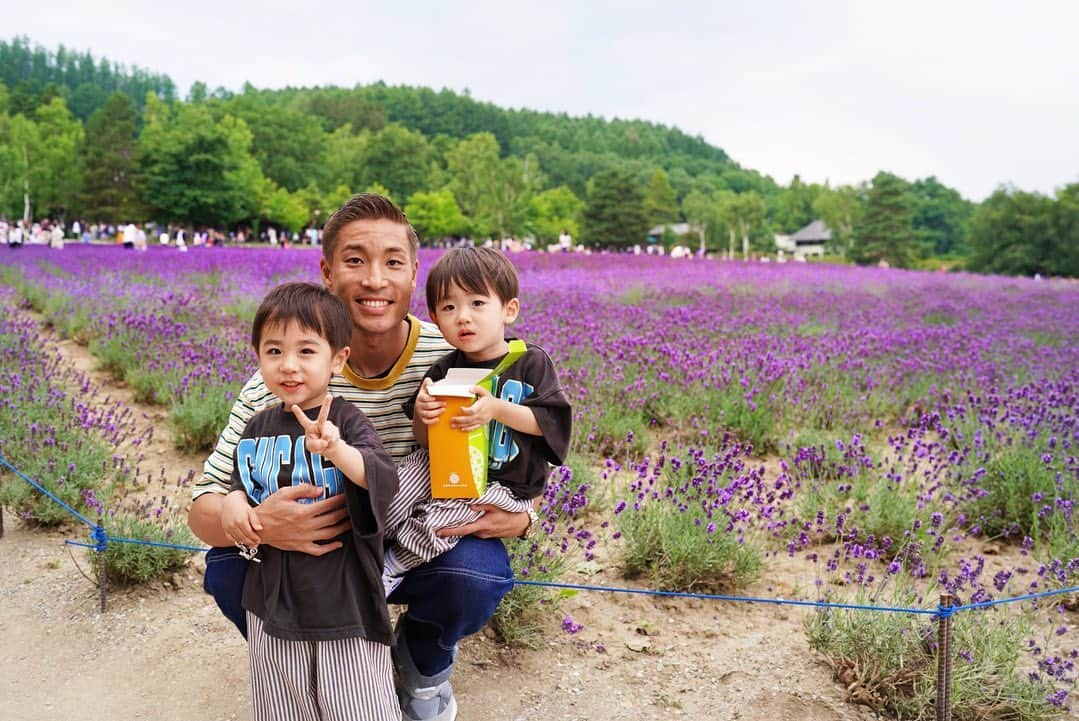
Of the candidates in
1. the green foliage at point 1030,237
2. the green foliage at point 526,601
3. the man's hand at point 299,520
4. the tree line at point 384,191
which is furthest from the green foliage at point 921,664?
the tree line at point 384,191

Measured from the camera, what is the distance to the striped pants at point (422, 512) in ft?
6.55

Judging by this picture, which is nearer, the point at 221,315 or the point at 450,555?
the point at 450,555

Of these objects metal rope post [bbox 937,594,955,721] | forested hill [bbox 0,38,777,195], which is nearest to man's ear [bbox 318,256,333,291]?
metal rope post [bbox 937,594,955,721]

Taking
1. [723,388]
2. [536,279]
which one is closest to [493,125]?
[536,279]

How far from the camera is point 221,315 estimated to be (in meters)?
7.54

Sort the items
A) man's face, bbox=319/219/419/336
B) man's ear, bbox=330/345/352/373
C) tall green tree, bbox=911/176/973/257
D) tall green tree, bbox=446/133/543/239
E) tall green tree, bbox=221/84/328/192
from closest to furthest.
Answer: man's ear, bbox=330/345/352/373
man's face, bbox=319/219/419/336
tall green tree, bbox=446/133/543/239
tall green tree, bbox=221/84/328/192
tall green tree, bbox=911/176/973/257

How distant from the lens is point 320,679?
5.82 ft

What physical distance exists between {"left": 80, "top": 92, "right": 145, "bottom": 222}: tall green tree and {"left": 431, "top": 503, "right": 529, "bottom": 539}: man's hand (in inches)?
1867

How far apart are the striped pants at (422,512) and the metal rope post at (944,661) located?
1100mm

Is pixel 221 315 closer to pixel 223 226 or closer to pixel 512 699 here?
pixel 512 699

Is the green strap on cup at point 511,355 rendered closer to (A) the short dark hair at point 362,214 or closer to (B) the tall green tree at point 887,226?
(A) the short dark hair at point 362,214

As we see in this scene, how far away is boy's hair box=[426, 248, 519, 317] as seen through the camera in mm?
1932

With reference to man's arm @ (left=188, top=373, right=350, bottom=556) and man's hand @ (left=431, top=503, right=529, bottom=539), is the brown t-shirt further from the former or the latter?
man's hand @ (left=431, top=503, right=529, bottom=539)

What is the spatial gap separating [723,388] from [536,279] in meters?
7.36
